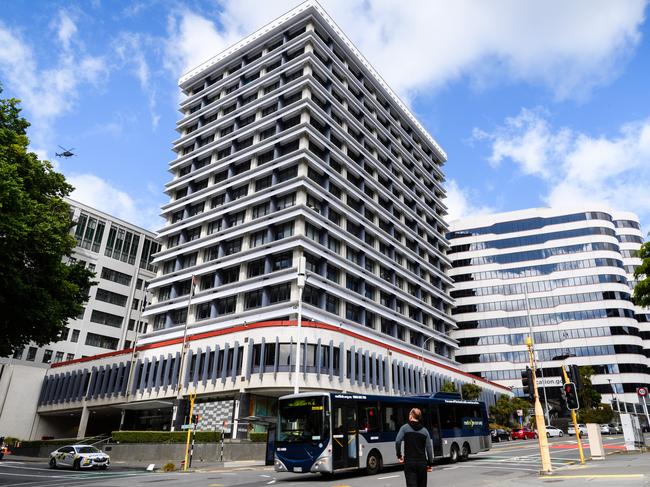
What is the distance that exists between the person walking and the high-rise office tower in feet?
97.0

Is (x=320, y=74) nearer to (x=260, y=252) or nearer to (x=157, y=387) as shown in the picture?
(x=260, y=252)

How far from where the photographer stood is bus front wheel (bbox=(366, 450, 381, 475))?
2039 centimetres

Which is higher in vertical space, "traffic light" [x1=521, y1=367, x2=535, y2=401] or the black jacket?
"traffic light" [x1=521, y1=367, x2=535, y2=401]

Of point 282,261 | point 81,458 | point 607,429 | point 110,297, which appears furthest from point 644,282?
point 110,297

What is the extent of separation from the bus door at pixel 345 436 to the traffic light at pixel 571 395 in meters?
9.09

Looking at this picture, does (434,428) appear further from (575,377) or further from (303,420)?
(303,420)

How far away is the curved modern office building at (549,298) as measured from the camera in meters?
84.9

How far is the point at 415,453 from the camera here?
10.0 meters

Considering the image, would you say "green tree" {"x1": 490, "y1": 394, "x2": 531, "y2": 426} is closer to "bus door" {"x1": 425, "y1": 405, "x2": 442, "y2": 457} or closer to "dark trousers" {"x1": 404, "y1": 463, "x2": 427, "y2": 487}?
"bus door" {"x1": 425, "y1": 405, "x2": 442, "y2": 457}

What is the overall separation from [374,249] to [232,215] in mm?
18487

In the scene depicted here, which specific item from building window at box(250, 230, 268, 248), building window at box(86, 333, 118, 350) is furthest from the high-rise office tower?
building window at box(86, 333, 118, 350)

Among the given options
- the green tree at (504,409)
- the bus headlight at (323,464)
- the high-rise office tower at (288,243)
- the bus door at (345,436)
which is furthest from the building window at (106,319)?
the bus headlight at (323,464)

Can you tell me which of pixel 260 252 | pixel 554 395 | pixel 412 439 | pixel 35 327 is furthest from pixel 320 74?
pixel 554 395

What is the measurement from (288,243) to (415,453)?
39971 millimetres
